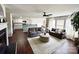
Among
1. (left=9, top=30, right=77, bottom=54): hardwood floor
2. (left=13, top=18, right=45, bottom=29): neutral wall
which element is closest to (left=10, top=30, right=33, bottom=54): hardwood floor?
(left=9, top=30, right=77, bottom=54): hardwood floor

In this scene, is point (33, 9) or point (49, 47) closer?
point (33, 9)

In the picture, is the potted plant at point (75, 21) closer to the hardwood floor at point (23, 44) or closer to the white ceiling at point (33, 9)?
the white ceiling at point (33, 9)

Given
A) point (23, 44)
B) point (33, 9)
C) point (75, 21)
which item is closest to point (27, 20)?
point (33, 9)

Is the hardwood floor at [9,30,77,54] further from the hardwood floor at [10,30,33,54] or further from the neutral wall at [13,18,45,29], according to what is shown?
the neutral wall at [13,18,45,29]

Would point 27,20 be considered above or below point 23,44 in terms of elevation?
above

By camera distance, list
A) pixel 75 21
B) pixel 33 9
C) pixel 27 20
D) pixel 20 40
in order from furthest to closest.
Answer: pixel 33 9 → pixel 20 40 → pixel 27 20 → pixel 75 21

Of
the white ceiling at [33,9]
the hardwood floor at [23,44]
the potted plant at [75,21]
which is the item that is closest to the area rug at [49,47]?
the hardwood floor at [23,44]

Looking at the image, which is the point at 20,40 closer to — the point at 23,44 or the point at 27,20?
the point at 23,44

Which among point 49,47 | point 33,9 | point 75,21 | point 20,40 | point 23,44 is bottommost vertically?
point 49,47

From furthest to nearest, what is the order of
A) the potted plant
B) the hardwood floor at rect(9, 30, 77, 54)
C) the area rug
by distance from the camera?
1. the area rug
2. the hardwood floor at rect(9, 30, 77, 54)
3. the potted plant
